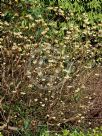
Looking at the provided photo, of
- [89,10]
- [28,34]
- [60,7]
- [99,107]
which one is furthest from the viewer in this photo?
[89,10]

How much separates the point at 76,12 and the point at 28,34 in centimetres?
182

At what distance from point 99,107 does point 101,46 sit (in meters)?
2.10

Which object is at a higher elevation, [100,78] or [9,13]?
[9,13]

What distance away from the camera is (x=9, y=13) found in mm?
7770

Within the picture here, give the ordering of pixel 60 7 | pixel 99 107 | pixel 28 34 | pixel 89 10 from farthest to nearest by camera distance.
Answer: pixel 89 10
pixel 60 7
pixel 28 34
pixel 99 107

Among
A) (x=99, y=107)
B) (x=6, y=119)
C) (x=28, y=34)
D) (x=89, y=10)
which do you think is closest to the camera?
(x=6, y=119)

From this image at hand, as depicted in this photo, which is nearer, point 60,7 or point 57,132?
point 57,132

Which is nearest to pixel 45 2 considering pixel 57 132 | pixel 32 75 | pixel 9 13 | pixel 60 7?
pixel 60 7

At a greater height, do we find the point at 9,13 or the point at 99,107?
the point at 9,13

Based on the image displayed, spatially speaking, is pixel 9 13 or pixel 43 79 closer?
pixel 43 79

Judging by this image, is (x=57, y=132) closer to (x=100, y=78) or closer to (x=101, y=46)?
(x=100, y=78)

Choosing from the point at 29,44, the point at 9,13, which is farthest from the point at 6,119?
the point at 9,13

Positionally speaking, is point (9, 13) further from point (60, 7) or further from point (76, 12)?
point (76, 12)

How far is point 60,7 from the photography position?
845 cm
